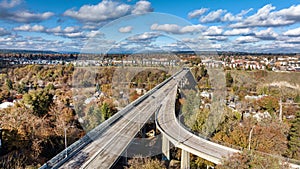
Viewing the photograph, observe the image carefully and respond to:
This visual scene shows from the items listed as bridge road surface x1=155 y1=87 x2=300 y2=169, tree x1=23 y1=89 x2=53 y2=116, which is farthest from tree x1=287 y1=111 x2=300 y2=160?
tree x1=23 y1=89 x2=53 y2=116

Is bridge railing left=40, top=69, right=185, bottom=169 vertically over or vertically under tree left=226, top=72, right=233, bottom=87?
under

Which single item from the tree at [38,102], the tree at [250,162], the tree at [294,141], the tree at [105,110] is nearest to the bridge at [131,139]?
the tree at [105,110]

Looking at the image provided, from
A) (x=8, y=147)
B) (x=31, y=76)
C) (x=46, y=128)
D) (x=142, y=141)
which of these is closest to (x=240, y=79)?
(x=142, y=141)

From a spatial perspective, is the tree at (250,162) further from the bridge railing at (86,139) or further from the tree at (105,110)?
the tree at (105,110)

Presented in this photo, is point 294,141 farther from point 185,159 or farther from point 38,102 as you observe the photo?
point 38,102

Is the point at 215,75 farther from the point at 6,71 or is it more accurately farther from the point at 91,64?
the point at 6,71

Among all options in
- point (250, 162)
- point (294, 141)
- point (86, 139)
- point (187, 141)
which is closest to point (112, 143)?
point (86, 139)

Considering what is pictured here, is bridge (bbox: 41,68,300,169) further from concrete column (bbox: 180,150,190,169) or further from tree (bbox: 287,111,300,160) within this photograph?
tree (bbox: 287,111,300,160)
